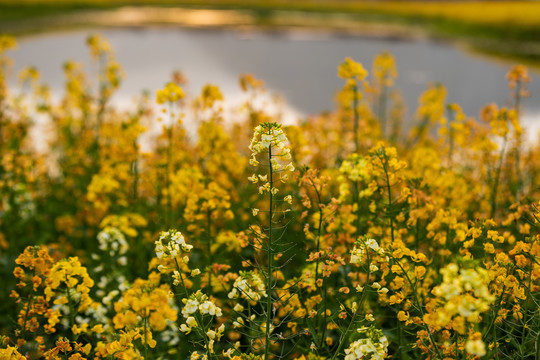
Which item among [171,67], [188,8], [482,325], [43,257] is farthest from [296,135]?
[188,8]

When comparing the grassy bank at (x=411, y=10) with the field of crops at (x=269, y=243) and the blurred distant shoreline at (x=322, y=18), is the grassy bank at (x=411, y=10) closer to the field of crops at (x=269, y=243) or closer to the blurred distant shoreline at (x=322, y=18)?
the blurred distant shoreline at (x=322, y=18)

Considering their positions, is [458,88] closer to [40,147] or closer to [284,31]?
[40,147]

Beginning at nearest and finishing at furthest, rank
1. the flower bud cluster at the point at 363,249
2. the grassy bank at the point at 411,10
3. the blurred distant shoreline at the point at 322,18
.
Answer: the flower bud cluster at the point at 363,249, the blurred distant shoreline at the point at 322,18, the grassy bank at the point at 411,10

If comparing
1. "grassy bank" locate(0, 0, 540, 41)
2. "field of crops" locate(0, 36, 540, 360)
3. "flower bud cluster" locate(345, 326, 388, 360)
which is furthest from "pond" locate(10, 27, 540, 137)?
"flower bud cluster" locate(345, 326, 388, 360)

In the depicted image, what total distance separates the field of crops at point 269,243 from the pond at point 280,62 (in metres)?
3.05

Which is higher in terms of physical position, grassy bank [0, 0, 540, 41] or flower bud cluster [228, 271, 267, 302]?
grassy bank [0, 0, 540, 41]

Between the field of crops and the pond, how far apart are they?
3.05 m

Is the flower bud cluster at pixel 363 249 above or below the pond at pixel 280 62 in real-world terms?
below

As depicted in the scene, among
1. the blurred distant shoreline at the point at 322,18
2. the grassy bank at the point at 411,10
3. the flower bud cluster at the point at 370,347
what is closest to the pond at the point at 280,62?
the blurred distant shoreline at the point at 322,18

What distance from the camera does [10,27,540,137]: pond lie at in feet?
27.9

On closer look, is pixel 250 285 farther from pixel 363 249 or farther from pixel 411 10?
pixel 411 10

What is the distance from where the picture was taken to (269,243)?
73.2 inches

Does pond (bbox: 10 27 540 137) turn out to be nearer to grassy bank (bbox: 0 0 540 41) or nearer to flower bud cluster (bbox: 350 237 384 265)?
grassy bank (bbox: 0 0 540 41)

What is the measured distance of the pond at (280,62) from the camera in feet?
27.9
